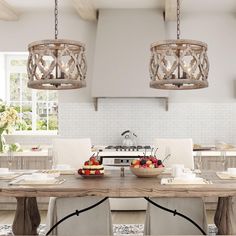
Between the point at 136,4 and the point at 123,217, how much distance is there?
292 cm

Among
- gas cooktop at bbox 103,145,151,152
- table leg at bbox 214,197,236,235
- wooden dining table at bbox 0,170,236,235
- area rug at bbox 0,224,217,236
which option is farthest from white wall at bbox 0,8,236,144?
table leg at bbox 214,197,236,235

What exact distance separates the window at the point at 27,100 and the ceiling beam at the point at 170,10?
83.9 inches

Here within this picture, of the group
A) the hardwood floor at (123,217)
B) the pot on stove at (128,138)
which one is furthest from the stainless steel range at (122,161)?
the pot on stove at (128,138)

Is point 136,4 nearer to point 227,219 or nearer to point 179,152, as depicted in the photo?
point 179,152

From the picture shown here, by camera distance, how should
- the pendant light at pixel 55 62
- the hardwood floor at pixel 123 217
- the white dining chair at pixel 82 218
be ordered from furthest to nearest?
1. the hardwood floor at pixel 123 217
2. the white dining chair at pixel 82 218
3. the pendant light at pixel 55 62

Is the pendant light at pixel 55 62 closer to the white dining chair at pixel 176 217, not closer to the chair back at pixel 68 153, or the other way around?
the white dining chair at pixel 176 217

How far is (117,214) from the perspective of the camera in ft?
20.4

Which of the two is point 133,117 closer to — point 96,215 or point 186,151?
point 186,151

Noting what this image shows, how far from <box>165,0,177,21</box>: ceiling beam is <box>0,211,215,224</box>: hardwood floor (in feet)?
8.98

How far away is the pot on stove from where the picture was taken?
680 centimetres

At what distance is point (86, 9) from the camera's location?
641cm

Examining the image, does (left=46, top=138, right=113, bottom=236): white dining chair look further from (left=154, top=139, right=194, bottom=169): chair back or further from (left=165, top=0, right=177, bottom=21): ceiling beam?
(left=165, top=0, right=177, bottom=21): ceiling beam

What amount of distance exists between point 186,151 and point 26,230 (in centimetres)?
188

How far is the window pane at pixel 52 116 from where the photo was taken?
7.42 m
